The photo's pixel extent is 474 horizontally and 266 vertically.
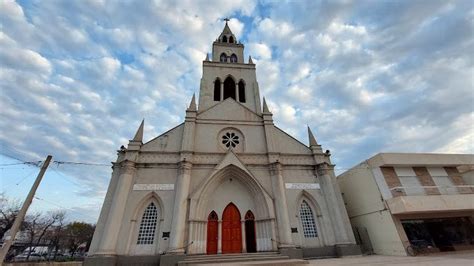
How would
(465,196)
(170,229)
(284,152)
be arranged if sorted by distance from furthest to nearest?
1. (284,152)
2. (465,196)
3. (170,229)

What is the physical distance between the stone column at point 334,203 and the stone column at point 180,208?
32.6ft

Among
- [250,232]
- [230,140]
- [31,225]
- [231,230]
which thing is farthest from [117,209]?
[31,225]

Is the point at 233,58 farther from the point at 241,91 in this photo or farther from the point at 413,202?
the point at 413,202

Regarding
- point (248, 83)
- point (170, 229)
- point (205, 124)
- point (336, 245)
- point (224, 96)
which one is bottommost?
point (336, 245)

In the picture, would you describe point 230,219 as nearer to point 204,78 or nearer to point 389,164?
point 389,164

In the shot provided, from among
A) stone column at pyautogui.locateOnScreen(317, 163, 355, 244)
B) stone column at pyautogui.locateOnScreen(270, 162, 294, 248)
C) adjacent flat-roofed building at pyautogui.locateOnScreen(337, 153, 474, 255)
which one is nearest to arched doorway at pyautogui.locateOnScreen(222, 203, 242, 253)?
stone column at pyautogui.locateOnScreen(270, 162, 294, 248)

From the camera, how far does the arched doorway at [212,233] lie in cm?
1396

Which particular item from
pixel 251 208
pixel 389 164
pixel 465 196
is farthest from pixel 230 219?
pixel 465 196

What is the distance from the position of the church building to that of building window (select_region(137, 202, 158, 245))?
60 millimetres

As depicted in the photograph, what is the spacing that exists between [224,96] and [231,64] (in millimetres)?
4058

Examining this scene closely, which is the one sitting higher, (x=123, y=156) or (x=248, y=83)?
(x=248, y=83)

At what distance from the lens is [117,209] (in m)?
13.1

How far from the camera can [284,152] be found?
17438mm

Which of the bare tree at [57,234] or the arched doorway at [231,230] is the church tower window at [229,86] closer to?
the arched doorway at [231,230]
